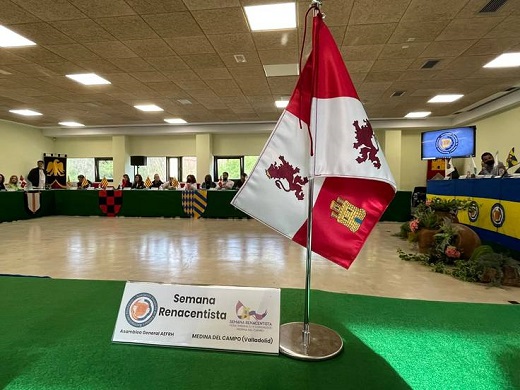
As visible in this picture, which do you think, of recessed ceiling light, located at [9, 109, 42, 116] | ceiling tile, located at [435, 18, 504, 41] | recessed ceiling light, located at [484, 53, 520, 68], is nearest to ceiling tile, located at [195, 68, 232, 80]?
ceiling tile, located at [435, 18, 504, 41]

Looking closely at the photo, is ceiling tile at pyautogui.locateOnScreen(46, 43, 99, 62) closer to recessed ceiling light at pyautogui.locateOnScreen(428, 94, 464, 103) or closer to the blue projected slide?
recessed ceiling light at pyautogui.locateOnScreen(428, 94, 464, 103)

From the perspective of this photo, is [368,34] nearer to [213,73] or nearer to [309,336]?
[213,73]

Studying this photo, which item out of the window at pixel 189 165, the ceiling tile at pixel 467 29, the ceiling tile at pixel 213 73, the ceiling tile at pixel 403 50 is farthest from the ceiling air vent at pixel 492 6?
the window at pixel 189 165

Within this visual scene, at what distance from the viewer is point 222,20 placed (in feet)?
13.6

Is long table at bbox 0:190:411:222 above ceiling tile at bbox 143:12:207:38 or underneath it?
underneath

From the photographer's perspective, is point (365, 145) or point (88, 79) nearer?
point (365, 145)

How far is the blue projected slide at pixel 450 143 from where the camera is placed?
7934mm

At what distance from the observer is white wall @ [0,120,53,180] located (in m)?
11.2

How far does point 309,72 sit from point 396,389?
135cm

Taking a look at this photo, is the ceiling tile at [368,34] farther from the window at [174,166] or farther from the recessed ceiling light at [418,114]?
the window at [174,166]

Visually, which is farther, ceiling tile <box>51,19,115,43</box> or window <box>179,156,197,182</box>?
window <box>179,156,197,182</box>

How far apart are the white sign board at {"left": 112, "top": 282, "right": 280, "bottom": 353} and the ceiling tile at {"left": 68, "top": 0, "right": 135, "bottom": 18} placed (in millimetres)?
3674

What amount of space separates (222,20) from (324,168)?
367 cm

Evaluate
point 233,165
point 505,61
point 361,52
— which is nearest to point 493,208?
point 361,52
